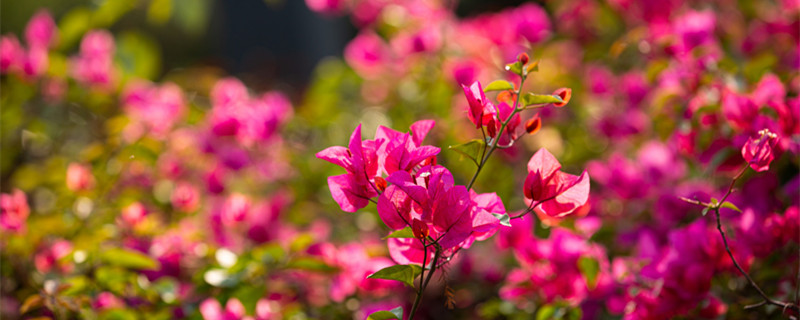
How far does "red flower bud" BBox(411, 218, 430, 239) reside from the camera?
0.54 m

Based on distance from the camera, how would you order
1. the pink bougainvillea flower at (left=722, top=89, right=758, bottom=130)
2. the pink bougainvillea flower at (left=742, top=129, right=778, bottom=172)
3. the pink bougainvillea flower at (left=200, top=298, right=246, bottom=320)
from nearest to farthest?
the pink bougainvillea flower at (left=742, top=129, right=778, bottom=172)
the pink bougainvillea flower at (left=722, top=89, right=758, bottom=130)
the pink bougainvillea flower at (left=200, top=298, right=246, bottom=320)

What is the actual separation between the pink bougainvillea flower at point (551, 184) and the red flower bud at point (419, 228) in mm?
114

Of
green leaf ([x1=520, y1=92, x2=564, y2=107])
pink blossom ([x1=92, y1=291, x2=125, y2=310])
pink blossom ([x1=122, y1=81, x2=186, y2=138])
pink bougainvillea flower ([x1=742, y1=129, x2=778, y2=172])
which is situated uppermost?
green leaf ([x1=520, y1=92, x2=564, y2=107])

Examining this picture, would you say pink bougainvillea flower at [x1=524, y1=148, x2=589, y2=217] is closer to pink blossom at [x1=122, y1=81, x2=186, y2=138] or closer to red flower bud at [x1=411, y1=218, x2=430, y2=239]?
red flower bud at [x1=411, y1=218, x2=430, y2=239]

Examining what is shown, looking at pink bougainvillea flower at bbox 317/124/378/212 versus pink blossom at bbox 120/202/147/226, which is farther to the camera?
pink blossom at bbox 120/202/147/226

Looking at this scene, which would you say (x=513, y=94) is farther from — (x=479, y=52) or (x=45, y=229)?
(x=479, y=52)

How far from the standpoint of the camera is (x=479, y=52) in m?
1.82

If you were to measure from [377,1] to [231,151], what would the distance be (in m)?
0.64

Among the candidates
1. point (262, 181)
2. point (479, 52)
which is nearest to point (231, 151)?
point (262, 181)

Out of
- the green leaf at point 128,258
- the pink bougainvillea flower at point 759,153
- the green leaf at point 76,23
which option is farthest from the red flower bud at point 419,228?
the green leaf at point 76,23

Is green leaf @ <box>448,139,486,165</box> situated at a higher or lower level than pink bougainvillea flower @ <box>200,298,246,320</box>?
higher

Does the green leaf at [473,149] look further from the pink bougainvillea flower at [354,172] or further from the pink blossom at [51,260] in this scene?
the pink blossom at [51,260]

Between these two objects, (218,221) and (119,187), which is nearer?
(218,221)

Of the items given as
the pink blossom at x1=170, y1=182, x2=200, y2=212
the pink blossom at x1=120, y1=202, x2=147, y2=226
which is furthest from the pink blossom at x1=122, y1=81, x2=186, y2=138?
the pink blossom at x1=120, y1=202, x2=147, y2=226
